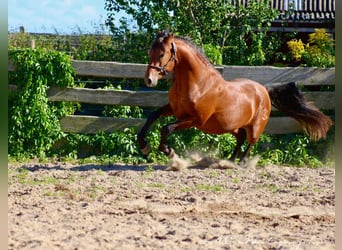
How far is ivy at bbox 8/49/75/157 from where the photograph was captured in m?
A: 9.44

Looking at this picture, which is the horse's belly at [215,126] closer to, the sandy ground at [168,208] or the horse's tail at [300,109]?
the sandy ground at [168,208]

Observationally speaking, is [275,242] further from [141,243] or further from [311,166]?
[311,166]

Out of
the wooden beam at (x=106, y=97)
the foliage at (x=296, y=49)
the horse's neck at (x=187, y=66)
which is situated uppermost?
the foliage at (x=296, y=49)

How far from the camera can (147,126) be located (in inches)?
319

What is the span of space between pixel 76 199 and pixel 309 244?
252 cm

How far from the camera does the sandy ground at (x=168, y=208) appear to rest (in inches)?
169

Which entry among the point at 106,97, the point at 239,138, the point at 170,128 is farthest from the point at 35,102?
the point at 239,138

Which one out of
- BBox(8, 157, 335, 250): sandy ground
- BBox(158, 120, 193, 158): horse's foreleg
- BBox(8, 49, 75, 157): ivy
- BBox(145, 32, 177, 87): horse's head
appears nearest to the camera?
BBox(8, 157, 335, 250): sandy ground

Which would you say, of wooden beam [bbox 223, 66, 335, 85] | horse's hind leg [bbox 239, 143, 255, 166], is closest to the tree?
wooden beam [bbox 223, 66, 335, 85]

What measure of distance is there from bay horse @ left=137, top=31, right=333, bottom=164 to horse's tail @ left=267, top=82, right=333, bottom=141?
1 centimetres

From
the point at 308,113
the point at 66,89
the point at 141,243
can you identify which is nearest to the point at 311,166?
the point at 308,113

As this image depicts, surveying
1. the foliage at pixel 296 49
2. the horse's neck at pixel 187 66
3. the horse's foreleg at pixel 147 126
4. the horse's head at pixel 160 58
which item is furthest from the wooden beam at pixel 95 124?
the foliage at pixel 296 49

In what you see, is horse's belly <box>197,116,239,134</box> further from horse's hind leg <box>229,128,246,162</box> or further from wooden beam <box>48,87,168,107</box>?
wooden beam <box>48,87,168,107</box>

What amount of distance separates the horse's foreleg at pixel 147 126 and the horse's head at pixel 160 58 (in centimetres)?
63
